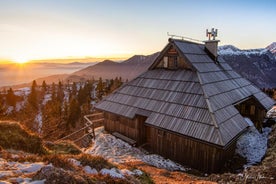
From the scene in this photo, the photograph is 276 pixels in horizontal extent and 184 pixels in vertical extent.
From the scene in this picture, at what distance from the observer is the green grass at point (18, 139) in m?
8.80

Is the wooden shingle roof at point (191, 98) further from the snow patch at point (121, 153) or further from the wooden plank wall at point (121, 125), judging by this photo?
the snow patch at point (121, 153)

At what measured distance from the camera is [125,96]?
778 inches

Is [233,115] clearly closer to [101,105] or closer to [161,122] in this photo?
[161,122]

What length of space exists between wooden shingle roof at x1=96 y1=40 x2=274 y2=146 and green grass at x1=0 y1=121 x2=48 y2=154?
8295 mm

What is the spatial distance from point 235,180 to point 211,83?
9.47 metres

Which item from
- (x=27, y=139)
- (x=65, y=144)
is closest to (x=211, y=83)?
(x=65, y=144)

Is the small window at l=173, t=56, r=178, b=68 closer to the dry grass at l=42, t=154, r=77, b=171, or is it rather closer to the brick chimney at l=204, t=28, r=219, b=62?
the brick chimney at l=204, t=28, r=219, b=62

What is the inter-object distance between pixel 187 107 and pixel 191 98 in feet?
2.90

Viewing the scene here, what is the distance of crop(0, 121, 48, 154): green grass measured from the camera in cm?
880

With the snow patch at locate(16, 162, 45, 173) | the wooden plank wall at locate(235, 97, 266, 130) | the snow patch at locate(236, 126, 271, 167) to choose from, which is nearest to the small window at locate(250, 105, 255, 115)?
the wooden plank wall at locate(235, 97, 266, 130)

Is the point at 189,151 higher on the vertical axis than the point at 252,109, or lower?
lower

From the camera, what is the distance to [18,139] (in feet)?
30.0

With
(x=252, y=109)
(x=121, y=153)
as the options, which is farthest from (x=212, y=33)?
(x=121, y=153)

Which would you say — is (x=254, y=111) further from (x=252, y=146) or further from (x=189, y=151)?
(x=189, y=151)
